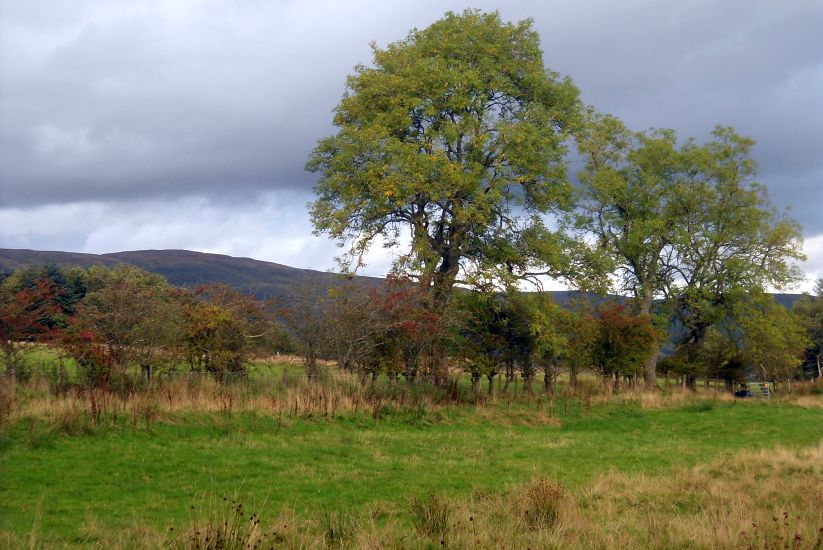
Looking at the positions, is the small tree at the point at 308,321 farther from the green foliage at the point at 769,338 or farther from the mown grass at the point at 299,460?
the green foliage at the point at 769,338

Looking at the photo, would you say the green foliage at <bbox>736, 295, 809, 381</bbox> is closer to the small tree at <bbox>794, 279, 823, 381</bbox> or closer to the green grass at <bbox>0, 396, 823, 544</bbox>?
the small tree at <bbox>794, 279, 823, 381</bbox>

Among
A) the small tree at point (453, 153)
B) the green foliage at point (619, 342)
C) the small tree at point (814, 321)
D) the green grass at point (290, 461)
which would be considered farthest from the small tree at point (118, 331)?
the small tree at point (814, 321)

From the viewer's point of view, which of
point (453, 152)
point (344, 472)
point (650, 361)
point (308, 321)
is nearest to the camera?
point (344, 472)

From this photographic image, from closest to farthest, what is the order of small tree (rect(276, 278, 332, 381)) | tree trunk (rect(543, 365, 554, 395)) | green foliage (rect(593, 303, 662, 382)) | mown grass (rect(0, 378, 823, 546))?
mown grass (rect(0, 378, 823, 546)) → small tree (rect(276, 278, 332, 381)) → tree trunk (rect(543, 365, 554, 395)) → green foliage (rect(593, 303, 662, 382))

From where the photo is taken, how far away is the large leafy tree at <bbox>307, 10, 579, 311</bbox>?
25.5 metres

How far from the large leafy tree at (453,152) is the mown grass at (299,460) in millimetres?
7364

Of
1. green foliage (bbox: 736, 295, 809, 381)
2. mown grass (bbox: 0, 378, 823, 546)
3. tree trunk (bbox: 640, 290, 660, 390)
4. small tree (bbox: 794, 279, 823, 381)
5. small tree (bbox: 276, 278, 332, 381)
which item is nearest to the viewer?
mown grass (bbox: 0, 378, 823, 546)

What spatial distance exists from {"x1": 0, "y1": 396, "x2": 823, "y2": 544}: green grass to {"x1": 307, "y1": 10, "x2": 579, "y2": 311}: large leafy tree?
784 cm

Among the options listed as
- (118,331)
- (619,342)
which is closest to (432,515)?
(118,331)

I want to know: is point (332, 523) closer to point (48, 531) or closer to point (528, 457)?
point (48, 531)

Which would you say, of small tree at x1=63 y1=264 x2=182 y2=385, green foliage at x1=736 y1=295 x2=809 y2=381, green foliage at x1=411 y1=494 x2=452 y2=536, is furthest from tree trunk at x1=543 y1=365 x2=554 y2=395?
green foliage at x1=411 y1=494 x2=452 y2=536

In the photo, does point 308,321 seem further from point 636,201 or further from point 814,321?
point 814,321

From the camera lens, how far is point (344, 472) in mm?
12531

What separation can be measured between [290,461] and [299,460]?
237mm
